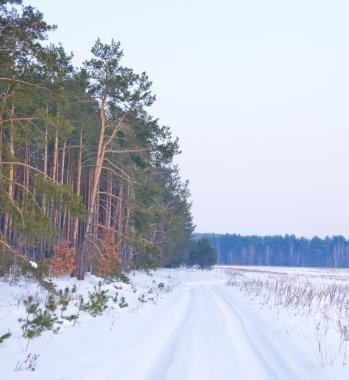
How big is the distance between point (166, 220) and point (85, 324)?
12.6 metres

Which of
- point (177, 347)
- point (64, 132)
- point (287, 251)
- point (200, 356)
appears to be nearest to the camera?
point (200, 356)

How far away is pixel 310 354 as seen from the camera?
22.3 feet

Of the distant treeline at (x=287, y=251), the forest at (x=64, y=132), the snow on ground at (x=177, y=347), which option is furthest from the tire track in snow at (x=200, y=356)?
the distant treeline at (x=287, y=251)

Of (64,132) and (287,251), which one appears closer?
(64,132)

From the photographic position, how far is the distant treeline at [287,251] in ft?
477

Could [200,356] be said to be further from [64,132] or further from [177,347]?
[64,132]

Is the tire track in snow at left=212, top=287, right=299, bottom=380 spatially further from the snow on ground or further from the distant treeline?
the distant treeline

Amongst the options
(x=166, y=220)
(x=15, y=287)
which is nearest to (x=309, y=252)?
(x=166, y=220)

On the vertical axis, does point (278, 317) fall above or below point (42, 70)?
below

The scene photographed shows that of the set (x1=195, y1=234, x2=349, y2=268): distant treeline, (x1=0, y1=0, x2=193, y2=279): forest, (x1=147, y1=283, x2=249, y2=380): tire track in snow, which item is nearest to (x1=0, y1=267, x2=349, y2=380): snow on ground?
(x1=147, y1=283, x2=249, y2=380): tire track in snow

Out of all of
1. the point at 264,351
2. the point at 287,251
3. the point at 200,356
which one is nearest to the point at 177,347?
the point at 200,356

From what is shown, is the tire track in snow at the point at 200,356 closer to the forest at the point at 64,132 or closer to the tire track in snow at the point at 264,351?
the tire track in snow at the point at 264,351

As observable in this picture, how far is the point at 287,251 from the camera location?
149500mm

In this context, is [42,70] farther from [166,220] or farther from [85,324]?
[166,220]
